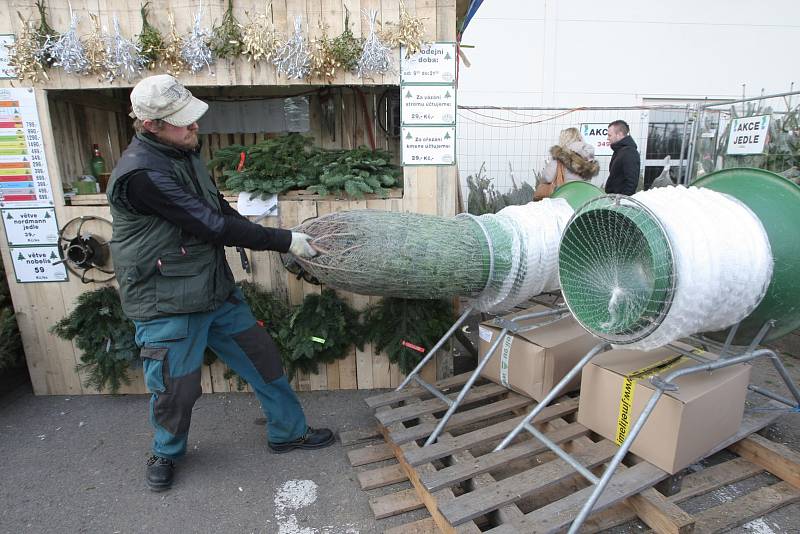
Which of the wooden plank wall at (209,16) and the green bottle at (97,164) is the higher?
the wooden plank wall at (209,16)

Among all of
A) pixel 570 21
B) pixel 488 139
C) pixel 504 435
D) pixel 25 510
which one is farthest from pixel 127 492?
pixel 570 21

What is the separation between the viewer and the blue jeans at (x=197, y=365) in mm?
2357

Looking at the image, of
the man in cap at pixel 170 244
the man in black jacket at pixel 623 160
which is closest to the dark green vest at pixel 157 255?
the man in cap at pixel 170 244

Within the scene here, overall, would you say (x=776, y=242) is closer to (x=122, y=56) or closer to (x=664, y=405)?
(x=664, y=405)

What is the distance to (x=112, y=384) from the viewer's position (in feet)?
11.1

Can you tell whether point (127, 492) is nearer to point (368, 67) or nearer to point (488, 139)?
point (368, 67)

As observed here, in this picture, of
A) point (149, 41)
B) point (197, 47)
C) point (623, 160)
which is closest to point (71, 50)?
point (149, 41)

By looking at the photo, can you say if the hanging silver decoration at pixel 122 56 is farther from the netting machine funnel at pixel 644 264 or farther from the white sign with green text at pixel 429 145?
the netting machine funnel at pixel 644 264

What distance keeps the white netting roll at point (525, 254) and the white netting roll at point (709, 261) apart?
1.99 ft

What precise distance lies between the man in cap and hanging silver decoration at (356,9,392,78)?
1.04 meters

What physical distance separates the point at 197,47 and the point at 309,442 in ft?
8.14

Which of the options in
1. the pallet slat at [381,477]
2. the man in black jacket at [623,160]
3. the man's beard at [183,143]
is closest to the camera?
the man's beard at [183,143]

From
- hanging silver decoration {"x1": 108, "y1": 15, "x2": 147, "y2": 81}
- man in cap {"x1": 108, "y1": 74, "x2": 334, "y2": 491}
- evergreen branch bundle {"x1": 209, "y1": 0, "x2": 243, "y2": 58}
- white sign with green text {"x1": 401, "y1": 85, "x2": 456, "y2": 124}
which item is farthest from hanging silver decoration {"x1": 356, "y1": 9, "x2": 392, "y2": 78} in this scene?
hanging silver decoration {"x1": 108, "y1": 15, "x2": 147, "y2": 81}

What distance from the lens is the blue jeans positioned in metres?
2.36
